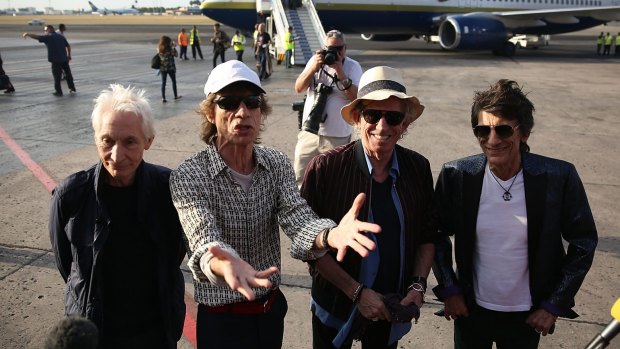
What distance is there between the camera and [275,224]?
214cm

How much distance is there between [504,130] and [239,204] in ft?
4.03

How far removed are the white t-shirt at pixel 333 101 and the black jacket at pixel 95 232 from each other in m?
2.50

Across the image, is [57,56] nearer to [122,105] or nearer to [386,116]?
[122,105]

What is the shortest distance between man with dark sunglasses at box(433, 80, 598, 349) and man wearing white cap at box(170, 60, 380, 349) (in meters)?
0.77

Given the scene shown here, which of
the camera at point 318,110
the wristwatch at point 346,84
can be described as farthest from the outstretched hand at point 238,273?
the wristwatch at point 346,84

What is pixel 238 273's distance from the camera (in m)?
1.53

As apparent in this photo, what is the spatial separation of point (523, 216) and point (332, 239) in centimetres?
98

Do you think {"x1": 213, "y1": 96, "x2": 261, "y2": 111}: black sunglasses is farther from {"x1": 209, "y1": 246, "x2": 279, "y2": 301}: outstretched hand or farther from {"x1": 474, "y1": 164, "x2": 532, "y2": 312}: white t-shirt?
{"x1": 474, "y1": 164, "x2": 532, "y2": 312}: white t-shirt

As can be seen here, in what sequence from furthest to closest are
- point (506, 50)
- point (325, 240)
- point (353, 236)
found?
point (506, 50)
point (325, 240)
point (353, 236)

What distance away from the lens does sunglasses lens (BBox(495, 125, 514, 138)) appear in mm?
2223

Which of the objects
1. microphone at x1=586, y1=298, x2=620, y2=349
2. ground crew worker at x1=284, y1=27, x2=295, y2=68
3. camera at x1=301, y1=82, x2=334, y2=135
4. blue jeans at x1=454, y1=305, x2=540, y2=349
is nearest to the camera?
microphone at x1=586, y1=298, x2=620, y2=349

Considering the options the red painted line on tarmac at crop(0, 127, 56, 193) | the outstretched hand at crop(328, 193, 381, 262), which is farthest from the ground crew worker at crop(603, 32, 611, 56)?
the outstretched hand at crop(328, 193, 381, 262)

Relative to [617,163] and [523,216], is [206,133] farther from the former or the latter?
[617,163]

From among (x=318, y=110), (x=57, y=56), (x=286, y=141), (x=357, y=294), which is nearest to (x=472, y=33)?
(x=286, y=141)
